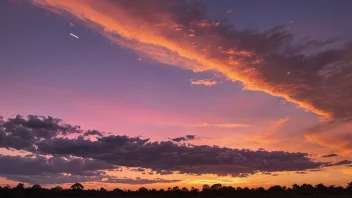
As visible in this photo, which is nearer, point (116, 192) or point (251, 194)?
point (251, 194)

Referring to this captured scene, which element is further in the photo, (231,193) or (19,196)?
(231,193)

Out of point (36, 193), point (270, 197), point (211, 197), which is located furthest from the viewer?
point (211, 197)

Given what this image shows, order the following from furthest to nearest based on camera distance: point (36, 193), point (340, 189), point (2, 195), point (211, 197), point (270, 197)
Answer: point (340, 189) < point (211, 197) < point (270, 197) < point (36, 193) < point (2, 195)

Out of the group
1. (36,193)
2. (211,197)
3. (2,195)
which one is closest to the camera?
(2,195)

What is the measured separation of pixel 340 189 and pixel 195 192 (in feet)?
212

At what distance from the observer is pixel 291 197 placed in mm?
146750

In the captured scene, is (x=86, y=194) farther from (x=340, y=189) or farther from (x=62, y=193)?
(x=340, y=189)

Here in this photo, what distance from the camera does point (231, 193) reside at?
569 ft

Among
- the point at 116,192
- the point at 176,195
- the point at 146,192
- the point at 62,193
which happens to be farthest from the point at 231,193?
the point at 62,193

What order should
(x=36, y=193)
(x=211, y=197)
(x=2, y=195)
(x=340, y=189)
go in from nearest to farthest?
(x=2, y=195), (x=36, y=193), (x=211, y=197), (x=340, y=189)

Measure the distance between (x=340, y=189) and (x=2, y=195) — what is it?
139 m

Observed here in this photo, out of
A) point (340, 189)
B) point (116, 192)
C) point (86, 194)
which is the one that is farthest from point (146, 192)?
point (340, 189)

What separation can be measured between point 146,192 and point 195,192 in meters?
23.0

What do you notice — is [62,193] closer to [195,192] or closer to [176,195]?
[176,195]
